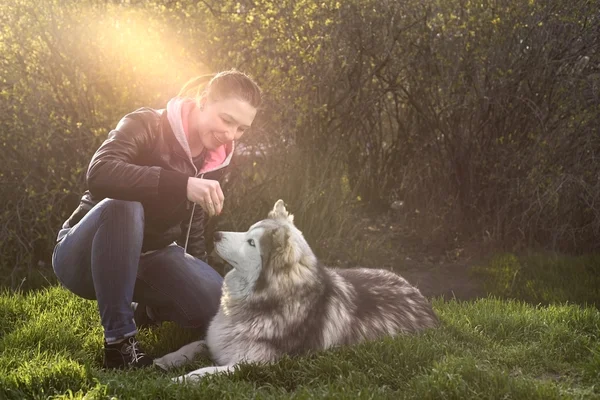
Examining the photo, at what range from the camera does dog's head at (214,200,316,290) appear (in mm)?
3812

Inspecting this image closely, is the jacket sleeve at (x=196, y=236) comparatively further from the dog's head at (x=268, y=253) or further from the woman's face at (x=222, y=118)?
the dog's head at (x=268, y=253)

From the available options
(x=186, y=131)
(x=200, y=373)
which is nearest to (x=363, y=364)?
(x=200, y=373)

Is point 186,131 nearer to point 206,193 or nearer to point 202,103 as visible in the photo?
point 202,103

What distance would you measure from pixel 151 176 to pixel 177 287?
989mm

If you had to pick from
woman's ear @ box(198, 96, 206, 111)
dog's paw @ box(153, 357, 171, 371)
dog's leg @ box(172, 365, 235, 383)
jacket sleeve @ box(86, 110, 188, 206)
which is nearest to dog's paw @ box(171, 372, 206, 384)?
dog's leg @ box(172, 365, 235, 383)

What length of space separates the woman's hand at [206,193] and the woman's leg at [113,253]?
17.9 inches

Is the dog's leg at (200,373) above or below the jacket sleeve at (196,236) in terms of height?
below

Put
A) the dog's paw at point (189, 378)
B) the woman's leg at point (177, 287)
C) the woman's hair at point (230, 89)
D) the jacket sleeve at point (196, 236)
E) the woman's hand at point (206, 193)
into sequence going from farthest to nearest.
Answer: the jacket sleeve at point (196, 236)
the woman's leg at point (177, 287)
the woman's hair at point (230, 89)
the woman's hand at point (206, 193)
the dog's paw at point (189, 378)

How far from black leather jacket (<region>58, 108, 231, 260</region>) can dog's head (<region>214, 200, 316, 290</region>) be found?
1.47 ft

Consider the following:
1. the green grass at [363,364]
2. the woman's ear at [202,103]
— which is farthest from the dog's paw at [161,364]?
the woman's ear at [202,103]

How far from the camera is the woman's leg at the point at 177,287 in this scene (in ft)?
14.6

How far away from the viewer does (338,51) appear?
718cm

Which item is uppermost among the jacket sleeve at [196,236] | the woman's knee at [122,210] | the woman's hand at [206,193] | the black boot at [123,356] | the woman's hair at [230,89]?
the woman's hair at [230,89]

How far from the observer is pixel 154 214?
4.27m
